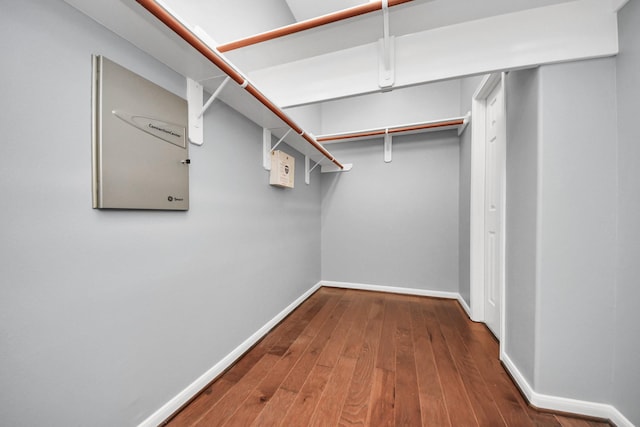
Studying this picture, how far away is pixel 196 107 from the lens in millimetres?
1164

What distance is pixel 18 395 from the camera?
25.0 inches

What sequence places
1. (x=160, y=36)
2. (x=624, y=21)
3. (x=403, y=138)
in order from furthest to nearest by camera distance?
(x=403, y=138), (x=624, y=21), (x=160, y=36)

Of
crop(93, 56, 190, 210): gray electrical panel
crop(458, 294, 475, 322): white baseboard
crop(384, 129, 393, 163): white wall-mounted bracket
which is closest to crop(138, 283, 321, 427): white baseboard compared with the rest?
crop(93, 56, 190, 210): gray electrical panel

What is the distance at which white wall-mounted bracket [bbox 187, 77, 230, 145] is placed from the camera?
114cm

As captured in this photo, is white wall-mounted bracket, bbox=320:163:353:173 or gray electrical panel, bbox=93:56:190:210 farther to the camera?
white wall-mounted bracket, bbox=320:163:353:173

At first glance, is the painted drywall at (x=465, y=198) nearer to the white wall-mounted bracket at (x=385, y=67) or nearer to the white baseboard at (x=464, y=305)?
the white baseboard at (x=464, y=305)

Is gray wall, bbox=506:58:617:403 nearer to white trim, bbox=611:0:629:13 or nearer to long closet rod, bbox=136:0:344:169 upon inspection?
white trim, bbox=611:0:629:13

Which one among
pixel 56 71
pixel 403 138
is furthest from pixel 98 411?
pixel 403 138

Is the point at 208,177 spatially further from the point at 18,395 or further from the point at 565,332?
the point at 565,332

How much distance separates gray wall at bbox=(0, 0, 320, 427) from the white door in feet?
6.31

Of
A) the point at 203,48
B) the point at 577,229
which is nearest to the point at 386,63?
the point at 203,48

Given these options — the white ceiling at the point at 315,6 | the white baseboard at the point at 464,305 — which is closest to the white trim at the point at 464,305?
the white baseboard at the point at 464,305

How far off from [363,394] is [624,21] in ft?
7.02

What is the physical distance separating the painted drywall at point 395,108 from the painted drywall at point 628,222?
70.7 inches
